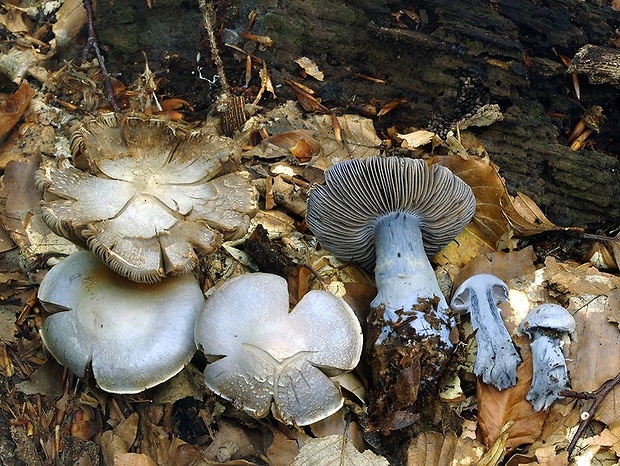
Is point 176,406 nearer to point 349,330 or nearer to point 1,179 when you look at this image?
point 349,330

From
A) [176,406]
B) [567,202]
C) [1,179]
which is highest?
[1,179]

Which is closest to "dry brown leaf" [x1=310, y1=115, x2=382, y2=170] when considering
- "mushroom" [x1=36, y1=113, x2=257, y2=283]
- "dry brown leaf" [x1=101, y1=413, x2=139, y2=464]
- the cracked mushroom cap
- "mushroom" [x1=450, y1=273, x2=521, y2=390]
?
the cracked mushroom cap

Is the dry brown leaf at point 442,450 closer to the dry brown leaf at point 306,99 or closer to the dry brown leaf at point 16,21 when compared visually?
the dry brown leaf at point 306,99

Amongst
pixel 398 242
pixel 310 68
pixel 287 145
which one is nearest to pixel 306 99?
pixel 310 68

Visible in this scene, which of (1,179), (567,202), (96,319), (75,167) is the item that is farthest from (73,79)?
(567,202)

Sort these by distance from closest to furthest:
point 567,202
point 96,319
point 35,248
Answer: point 96,319, point 35,248, point 567,202
